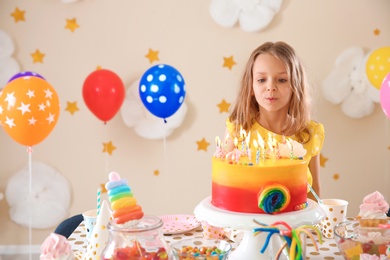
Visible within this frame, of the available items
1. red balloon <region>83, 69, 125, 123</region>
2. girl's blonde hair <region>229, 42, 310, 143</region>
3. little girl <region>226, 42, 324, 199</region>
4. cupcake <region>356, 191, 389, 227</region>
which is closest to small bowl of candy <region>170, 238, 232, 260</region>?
cupcake <region>356, 191, 389, 227</region>

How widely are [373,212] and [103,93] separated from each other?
68.0 inches

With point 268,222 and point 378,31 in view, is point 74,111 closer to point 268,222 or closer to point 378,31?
point 378,31

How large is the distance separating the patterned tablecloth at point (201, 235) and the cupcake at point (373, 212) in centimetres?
12

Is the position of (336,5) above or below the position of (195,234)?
above

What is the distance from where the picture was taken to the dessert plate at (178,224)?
63.7 inches

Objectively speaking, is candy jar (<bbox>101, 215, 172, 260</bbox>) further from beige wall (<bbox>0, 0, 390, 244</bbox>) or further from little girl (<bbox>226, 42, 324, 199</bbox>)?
beige wall (<bbox>0, 0, 390, 244</bbox>)

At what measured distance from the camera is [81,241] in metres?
1.54

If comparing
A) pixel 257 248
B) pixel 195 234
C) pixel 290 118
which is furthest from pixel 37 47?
pixel 257 248

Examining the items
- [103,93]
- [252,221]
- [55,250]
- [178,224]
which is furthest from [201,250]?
[103,93]

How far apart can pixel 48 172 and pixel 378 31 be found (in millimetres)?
2239

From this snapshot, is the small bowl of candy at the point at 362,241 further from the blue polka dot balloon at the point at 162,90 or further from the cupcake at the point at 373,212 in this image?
the blue polka dot balloon at the point at 162,90

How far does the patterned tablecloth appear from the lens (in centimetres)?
139

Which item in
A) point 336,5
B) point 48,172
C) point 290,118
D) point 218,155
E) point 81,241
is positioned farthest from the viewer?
point 48,172

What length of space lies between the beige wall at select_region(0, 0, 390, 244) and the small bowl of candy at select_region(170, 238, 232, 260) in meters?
1.84
